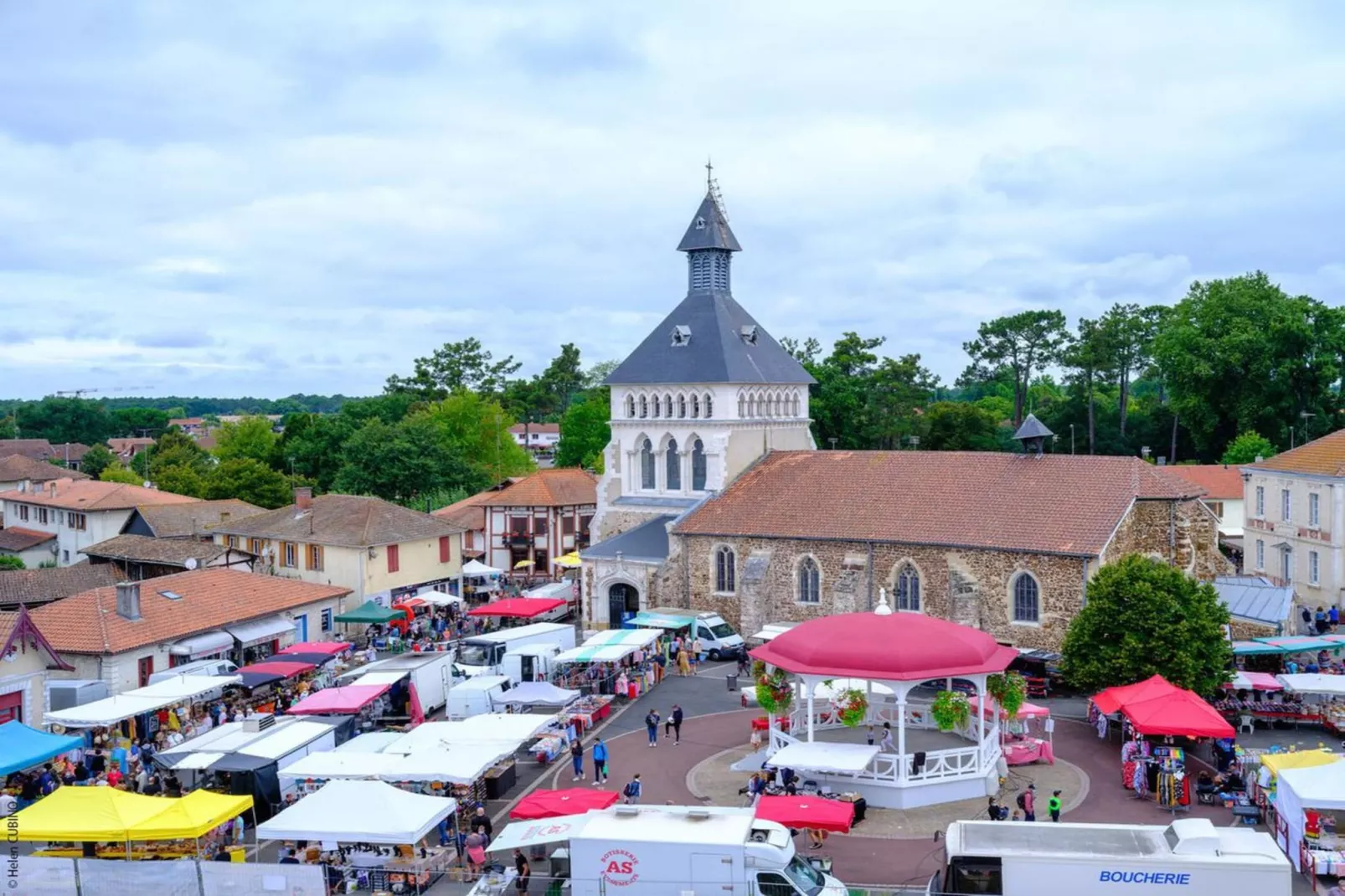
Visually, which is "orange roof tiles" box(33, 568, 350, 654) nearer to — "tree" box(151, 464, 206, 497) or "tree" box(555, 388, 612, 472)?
"tree" box(151, 464, 206, 497)

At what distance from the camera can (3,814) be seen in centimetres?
2467

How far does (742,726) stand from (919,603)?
33.9 feet

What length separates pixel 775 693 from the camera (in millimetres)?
27141

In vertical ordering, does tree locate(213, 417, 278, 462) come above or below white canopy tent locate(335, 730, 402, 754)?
above

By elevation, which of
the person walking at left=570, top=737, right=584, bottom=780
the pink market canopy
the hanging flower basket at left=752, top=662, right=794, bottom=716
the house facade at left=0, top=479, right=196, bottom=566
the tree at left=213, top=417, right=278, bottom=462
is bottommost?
the person walking at left=570, top=737, right=584, bottom=780

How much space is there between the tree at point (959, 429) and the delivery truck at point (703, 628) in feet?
116

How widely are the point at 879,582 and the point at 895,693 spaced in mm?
14756

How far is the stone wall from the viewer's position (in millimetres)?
37156

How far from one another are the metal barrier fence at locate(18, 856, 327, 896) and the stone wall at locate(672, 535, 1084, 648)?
76.3ft

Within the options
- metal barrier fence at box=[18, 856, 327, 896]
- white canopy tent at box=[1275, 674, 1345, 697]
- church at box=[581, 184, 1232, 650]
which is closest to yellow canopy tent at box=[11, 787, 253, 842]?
metal barrier fence at box=[18, 856, 327, 896]

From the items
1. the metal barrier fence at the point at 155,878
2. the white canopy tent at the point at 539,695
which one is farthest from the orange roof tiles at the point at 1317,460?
the metal barrier fence at the point at 155,878

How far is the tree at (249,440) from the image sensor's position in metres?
90.6

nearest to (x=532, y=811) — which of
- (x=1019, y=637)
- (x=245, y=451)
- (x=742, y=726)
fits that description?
(x=742, y=726)

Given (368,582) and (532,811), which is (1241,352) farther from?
(532,811)
